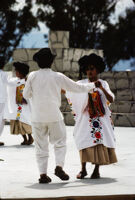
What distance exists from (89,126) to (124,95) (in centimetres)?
918

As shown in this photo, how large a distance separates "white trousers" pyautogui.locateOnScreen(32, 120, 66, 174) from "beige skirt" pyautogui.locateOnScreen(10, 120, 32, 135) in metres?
4.16

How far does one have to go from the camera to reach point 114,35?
33.1 m

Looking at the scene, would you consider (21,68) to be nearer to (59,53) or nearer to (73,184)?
(73,184)

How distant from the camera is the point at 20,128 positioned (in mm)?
10188

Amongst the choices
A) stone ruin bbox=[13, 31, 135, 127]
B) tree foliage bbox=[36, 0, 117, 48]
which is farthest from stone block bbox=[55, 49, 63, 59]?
tree foliage bbox=[36, 0, 117, 48]

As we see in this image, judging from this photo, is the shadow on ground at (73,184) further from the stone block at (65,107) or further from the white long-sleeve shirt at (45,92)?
the stone block at (65,107)

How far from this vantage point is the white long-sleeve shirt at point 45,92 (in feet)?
19.2

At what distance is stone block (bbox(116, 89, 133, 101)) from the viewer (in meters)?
15.4

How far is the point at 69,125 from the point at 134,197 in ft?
34.5

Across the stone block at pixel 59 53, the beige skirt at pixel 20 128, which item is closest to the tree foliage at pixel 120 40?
the stone block at pixel 59 53

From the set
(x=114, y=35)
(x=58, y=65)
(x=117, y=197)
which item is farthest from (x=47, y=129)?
(x=114, y=35)

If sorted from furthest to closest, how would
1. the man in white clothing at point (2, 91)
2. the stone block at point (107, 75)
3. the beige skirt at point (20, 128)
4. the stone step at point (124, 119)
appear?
the stone block at point (107, 75) → the stone step at point (124, 119) → the beige skirt at point (20, 128) → the man in white clothing at point (2, 91)

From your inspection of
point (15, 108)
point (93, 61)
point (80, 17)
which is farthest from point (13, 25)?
point (93, 61)

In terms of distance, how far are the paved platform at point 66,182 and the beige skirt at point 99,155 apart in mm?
215
